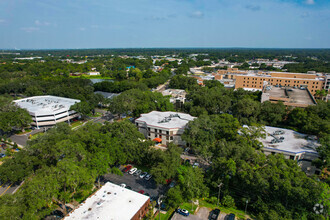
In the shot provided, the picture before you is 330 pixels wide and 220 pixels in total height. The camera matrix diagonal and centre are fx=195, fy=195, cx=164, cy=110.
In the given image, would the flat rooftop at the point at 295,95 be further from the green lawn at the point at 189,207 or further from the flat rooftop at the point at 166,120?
the green lawn at the point at 189,207

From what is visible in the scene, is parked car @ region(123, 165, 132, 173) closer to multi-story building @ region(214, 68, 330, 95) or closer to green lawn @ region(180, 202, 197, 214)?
green lawn @ region(180, 202, 197, 214)

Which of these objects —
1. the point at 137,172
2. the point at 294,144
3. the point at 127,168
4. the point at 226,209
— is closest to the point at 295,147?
the point at 294,144

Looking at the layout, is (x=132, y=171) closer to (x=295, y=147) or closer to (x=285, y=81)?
(x=295, y=147)

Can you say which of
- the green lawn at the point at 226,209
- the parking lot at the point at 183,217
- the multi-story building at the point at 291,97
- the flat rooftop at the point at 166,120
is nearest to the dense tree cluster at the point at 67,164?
the parking lot at the point at 183,217

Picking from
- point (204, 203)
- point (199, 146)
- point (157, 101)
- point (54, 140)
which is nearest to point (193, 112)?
point (157, 101)

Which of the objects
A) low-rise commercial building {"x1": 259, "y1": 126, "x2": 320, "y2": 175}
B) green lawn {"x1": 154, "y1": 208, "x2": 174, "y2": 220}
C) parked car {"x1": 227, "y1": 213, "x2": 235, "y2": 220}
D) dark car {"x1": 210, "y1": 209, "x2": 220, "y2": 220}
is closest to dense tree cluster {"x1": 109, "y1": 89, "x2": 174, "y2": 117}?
low-rise commercial building {"x1": 259, "y1": 126, "x2": 320, "y2": 175}

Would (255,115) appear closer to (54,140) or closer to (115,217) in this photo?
(115,217)
